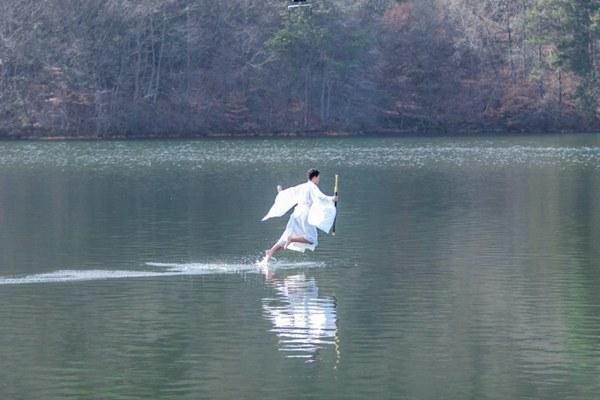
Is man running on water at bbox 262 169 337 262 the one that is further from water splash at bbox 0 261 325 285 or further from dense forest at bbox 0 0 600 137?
dense forest at bbox 0 0 600 137

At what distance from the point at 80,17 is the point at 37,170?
3525 centimetres

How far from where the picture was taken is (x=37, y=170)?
51.8m

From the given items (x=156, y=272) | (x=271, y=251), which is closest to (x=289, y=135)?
(x=271, y=251)

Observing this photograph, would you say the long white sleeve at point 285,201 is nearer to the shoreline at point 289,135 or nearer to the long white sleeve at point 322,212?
the long white sleeve at point 322,212

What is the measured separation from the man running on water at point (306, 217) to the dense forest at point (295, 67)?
2377 inches

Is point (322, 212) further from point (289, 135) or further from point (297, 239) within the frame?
point (289, 135)

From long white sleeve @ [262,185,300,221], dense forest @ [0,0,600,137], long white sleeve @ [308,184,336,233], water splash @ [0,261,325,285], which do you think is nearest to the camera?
water splash @ [0,261,325,285]

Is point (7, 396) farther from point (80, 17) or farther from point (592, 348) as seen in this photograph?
point (80, 17)

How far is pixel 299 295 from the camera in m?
20.9

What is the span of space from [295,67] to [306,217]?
66.4m

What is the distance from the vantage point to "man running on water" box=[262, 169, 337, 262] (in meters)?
24.1

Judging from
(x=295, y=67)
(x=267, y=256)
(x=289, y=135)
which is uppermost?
(x=295, y=67)

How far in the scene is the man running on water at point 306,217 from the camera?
79.0ft

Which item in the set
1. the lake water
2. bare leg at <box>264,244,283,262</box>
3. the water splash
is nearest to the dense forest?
the lake water
